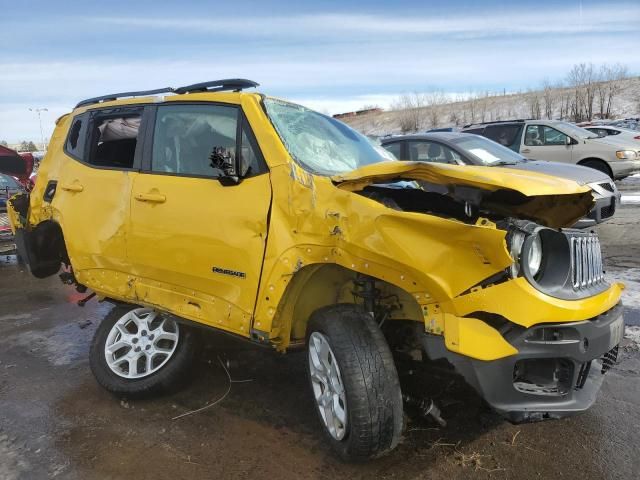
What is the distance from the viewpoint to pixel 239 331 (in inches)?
127

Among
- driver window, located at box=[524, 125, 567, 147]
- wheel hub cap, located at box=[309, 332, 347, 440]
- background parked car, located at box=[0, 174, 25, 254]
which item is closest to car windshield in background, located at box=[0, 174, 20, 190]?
background parked car, located at box=[0, 174, 25, 254]

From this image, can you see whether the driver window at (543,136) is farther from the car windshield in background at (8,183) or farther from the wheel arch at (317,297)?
the car windshield in background at (8,183)

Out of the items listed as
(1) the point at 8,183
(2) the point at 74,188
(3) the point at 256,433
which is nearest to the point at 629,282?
(3) the point at 256,433

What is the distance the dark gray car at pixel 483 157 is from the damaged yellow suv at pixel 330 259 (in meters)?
3.89

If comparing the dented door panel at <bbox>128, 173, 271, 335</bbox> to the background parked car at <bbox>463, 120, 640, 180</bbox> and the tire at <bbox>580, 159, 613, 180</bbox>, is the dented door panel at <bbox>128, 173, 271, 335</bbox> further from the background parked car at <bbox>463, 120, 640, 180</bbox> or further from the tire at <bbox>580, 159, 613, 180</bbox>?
the tire at <bbox>580, 159, 613, 180</bbox>

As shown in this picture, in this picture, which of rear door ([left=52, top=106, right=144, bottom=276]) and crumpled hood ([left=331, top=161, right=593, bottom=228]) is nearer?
crumpled hood ([left=331, top=161, right=593, bottom=228])

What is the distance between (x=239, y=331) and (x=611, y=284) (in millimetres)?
2128

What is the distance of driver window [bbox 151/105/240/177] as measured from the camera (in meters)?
3.44

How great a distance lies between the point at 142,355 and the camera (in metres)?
3.92

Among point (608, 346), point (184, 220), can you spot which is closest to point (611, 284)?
point (608, 346)

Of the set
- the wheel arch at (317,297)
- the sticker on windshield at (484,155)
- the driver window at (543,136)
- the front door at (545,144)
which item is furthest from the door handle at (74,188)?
the driver window at (543,136)

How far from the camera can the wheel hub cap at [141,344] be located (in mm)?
3871

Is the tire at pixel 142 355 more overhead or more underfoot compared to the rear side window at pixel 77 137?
more underfoot

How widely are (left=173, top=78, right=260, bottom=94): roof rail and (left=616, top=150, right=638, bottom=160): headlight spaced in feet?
37.0
